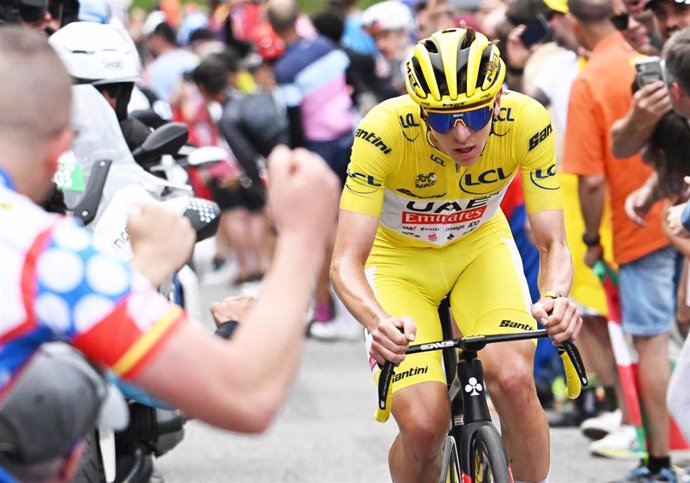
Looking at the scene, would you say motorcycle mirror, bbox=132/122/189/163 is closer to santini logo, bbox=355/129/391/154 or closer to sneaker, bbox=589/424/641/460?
santini logo, bbox=355/129/391/154

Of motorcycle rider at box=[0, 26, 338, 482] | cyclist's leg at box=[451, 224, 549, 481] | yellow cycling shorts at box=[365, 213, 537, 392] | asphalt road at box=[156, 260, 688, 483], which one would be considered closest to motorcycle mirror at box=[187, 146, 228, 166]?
asphalt road at box=[156, 260, 688, 483]

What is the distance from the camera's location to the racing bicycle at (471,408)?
15.2ft

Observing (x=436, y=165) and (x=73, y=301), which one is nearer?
(x=73, y=301)

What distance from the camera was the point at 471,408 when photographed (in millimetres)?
4859

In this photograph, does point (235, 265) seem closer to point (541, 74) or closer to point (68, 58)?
point (541, 74)

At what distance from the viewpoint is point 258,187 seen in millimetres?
14469

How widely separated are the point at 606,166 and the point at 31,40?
5101 mm

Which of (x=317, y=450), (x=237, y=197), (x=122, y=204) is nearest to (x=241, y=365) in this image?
(x=122, y=204)

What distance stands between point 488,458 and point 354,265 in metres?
0.87

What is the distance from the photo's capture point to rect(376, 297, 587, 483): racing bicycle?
182 inches

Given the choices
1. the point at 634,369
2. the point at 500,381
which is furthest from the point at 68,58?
the point at 634,369

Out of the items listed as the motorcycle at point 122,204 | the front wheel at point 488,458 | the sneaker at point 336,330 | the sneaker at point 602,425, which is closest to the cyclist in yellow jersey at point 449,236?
the front wheel at point 488,458

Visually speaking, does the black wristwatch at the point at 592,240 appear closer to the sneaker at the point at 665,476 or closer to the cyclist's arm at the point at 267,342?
the sneaker at the point at 665,476

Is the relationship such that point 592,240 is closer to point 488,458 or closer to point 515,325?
point 515,325
